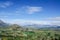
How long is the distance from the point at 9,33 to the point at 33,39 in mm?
885

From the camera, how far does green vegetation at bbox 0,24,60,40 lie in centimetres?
442

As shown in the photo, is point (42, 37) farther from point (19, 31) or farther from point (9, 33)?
point (9, 33)

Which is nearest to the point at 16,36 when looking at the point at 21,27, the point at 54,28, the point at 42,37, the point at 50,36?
the point at 21,27

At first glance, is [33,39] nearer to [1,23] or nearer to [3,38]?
[3,38]

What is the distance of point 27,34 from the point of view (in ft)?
14.8

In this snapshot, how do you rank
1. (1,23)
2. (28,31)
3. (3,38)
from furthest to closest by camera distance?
1. (1,23)
2. (28,31)
3. (3,38)

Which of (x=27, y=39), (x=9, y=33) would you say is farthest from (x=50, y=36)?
(x=9, y=33)

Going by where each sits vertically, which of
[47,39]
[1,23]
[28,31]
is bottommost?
[47,39]

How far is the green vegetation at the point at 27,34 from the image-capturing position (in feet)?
14.5

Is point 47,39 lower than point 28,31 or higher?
lower

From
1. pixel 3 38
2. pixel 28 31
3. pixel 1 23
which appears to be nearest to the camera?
pixel 3 38

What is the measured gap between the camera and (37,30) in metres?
4.63

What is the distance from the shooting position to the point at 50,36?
446 centimetres

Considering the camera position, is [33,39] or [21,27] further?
[21,27]
